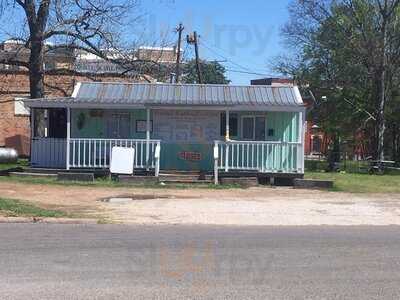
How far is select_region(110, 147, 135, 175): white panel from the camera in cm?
2336

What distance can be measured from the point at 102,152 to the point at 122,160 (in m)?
1.33

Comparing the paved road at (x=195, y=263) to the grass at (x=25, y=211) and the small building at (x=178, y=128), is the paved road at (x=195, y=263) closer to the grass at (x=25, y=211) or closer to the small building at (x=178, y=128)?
the grass at (x=25, y=211)

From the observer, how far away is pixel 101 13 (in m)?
30.8

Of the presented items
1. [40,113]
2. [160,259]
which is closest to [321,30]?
[40,113]

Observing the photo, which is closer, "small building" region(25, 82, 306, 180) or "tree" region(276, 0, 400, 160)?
"small building" region(25, 82, 306, 180)

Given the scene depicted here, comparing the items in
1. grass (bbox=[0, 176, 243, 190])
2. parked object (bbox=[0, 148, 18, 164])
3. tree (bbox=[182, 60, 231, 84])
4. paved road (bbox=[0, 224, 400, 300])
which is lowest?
paved road (bbox=[0, 224, 400, 300])

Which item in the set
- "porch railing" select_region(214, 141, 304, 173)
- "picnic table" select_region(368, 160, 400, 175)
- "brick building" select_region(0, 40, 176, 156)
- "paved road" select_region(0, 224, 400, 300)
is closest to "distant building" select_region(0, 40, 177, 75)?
"brick building" select_region(0, 40, 176, 156)

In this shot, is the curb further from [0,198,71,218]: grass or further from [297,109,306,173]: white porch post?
[297,109,306,173]: white porch post

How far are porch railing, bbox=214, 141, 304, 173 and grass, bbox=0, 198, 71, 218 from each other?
9.72m

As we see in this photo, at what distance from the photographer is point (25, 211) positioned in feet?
47.5

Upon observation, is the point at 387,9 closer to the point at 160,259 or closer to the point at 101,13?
the point at 101,13

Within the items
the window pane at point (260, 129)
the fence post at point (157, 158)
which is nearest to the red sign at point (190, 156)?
the fence post at point (157, 158)

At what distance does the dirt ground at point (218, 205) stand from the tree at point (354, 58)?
16875 millimetres

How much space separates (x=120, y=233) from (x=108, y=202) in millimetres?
5265
